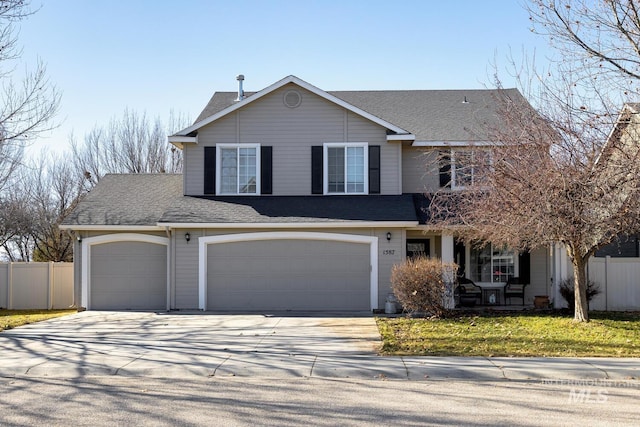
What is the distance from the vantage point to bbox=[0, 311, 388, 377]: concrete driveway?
1111cm

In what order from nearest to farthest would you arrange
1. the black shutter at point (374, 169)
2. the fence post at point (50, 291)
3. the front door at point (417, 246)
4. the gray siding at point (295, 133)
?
the black shutter at point (374, 169) → the gray siding at point (295, 133) → the front door at point (417, 246) → the fence post at point (50, 291)

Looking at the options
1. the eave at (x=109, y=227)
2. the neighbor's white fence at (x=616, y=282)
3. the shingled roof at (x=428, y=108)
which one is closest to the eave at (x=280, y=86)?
the shingled roof at (x=428, y=108)

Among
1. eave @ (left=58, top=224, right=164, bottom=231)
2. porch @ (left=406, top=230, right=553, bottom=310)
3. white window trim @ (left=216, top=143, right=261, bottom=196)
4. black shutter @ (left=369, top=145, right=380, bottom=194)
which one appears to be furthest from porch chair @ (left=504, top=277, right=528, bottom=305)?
eave @ (left=58, top=224, right=164, bottom=231)

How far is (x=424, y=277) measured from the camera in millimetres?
16828

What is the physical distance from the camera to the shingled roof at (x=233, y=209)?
19.4 m

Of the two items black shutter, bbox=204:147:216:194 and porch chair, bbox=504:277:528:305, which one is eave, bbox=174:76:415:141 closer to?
black shutter, bbox=204:147:216:194

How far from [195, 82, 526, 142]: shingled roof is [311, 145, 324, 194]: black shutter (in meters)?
3.27

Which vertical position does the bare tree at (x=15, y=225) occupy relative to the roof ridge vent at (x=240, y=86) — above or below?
below

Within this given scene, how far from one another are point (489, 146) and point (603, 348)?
18.2 ft

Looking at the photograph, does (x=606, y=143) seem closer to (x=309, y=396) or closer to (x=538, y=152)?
(x=538, y=152)

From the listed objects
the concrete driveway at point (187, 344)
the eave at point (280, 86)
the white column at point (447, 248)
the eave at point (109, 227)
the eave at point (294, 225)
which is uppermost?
the eave at point (280, 86)

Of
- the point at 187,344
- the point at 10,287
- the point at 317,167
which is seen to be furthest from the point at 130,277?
the point at 187,344

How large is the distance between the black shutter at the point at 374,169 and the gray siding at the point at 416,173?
4.11ft

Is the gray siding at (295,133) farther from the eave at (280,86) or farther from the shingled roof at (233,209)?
the shingled roof at (233,209)
